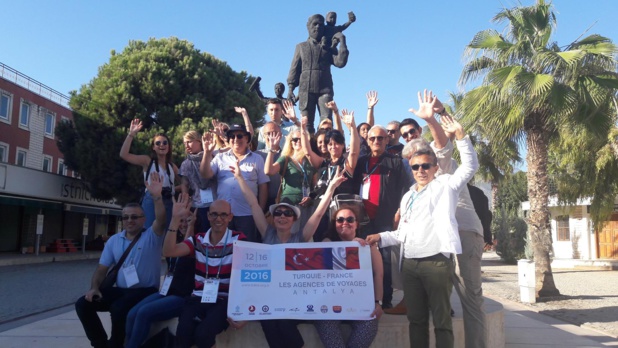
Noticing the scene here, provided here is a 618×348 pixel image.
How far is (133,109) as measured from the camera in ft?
80.7

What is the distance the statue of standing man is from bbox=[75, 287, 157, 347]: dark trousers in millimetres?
4872

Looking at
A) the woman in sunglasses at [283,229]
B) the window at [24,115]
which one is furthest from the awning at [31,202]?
the woman in sunglasses at [283,229]

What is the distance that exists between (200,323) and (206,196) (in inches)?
66.3

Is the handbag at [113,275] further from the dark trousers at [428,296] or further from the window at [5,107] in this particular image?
the window at [5,107]

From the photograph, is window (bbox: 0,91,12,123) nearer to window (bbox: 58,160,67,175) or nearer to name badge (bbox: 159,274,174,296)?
window (bbox: 58,160,67,175)

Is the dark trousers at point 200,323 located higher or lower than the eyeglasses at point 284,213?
lower

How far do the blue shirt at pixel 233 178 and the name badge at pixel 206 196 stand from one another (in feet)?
0.55

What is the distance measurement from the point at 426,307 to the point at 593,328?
6150 millimetres

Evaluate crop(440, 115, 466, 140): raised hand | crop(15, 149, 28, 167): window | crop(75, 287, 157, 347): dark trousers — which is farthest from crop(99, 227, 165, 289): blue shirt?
crop(15, 149, 28, 167): window

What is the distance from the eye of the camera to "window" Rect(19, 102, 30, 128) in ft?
95.7

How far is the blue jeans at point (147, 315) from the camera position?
14.9ft

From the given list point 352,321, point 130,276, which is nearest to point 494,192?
point 352,321

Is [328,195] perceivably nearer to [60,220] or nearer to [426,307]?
[426,307]

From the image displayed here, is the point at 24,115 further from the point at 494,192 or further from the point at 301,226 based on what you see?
the point at 301,226
